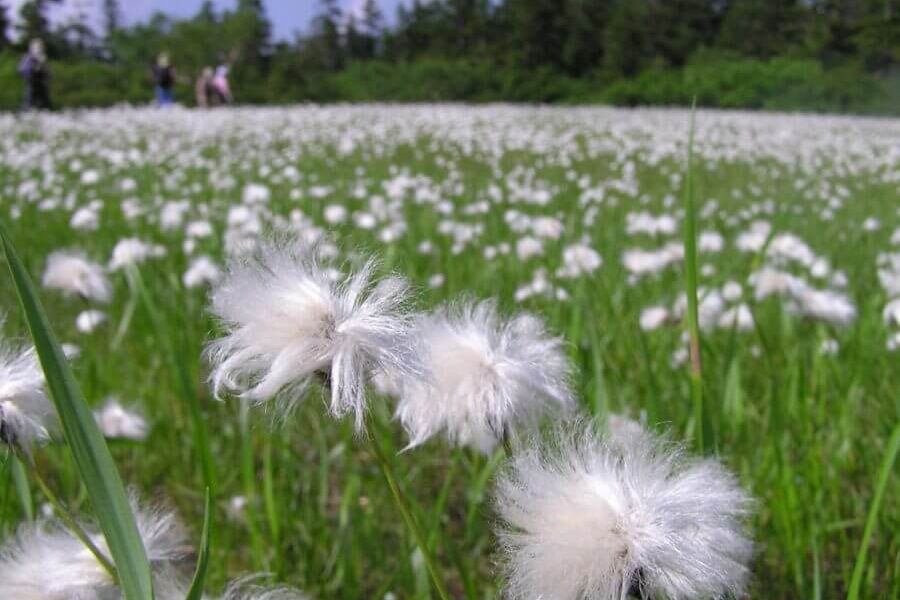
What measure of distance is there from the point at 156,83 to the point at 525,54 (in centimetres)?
2629

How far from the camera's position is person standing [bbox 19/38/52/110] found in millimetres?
17595

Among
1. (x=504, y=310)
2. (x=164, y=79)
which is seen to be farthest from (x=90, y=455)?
(x=164, y=79)

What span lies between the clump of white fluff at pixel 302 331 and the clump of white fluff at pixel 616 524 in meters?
0.13

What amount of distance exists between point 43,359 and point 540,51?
46546 millimetres

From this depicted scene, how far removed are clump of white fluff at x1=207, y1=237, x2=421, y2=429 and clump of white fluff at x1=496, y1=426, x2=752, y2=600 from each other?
13 cm

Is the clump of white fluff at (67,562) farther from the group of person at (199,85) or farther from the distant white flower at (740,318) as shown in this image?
the group of person at (199,85)

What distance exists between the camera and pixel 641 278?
138 inches

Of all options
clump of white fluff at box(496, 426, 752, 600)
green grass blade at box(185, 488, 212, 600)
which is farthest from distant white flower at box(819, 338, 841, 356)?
green grass blade at box(185, 488, 212, 600)

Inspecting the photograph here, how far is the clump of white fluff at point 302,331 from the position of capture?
0.65 metres

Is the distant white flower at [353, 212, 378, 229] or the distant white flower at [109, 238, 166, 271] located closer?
the distant white flower at [109, 238, 166, 271]

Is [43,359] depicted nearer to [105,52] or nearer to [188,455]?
[188,455]

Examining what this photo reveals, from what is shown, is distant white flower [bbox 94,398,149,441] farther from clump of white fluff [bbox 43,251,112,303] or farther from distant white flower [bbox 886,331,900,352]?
distant white flower [bbox 886,331,900,352]

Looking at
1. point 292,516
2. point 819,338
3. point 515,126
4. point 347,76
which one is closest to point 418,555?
point 292,516

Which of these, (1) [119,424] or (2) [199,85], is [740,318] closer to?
(1) [119,424]
